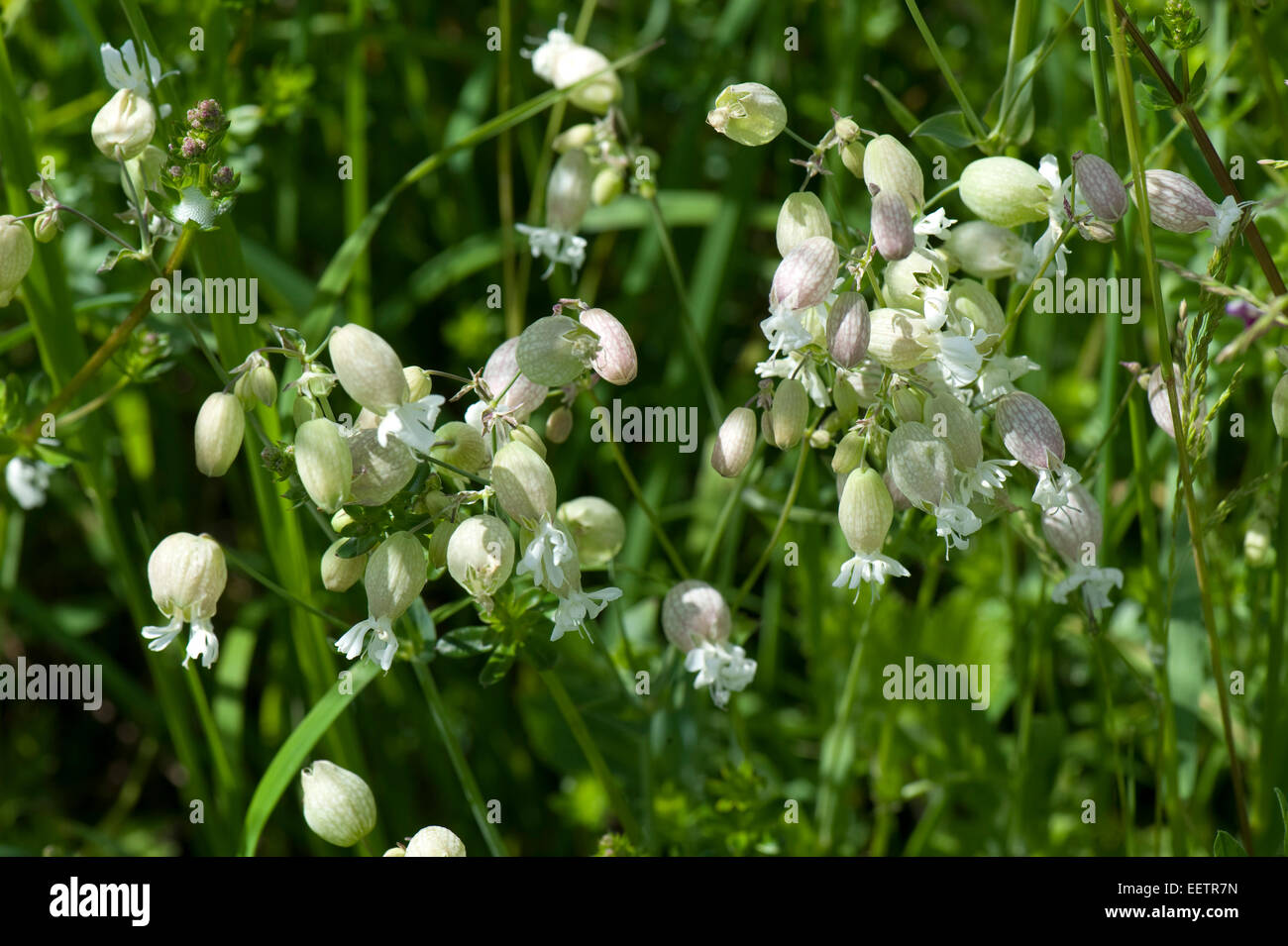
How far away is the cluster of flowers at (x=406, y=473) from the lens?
46.2 inches

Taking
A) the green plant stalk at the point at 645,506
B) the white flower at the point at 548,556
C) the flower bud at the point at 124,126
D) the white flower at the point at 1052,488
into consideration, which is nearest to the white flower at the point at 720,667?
the green plant stalk at the point at 645,506

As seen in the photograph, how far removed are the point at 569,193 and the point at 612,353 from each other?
0.52m

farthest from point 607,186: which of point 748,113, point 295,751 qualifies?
point 295,751

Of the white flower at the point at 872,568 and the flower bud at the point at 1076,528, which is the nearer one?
the white flower at the point at 872,568

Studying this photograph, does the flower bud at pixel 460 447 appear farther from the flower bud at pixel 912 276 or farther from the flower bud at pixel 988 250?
the flower bud at pixel 988 250

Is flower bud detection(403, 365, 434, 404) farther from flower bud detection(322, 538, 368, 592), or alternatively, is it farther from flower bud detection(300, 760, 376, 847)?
flower bud detection(300, 760, 376, 847)

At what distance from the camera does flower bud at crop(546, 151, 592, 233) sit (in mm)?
1729

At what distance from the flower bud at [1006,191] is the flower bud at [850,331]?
0.26 meters

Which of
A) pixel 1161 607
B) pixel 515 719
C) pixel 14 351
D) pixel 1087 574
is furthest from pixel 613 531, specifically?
pixel 14 351

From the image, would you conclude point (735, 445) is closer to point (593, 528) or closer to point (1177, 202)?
point (593, 528)

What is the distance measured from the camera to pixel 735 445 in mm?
1371

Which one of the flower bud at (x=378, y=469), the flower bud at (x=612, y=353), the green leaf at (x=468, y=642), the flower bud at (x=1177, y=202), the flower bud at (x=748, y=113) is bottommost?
the green leaf at (x=468, y=642)

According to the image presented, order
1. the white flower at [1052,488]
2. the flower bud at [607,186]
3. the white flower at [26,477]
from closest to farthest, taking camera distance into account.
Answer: the white flower at [1052,488]
the flower bud at [607,186]
the white flower at [26,477]

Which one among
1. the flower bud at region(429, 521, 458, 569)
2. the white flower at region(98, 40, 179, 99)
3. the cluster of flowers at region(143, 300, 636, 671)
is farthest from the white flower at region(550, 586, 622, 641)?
the white flower at region(98, 40, 179, 99)
